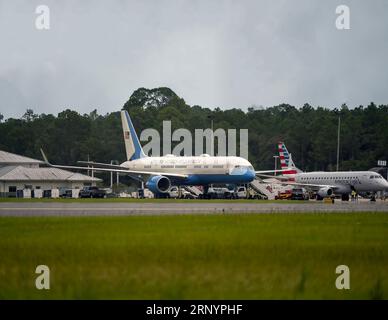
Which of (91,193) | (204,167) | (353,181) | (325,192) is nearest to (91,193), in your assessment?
(91,193)

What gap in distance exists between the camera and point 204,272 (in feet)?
60.8

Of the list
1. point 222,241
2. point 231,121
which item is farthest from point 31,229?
point 231,121

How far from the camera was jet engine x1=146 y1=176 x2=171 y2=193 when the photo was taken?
282ft

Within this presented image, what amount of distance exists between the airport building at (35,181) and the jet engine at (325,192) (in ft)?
107

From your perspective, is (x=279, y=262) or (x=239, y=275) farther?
(x=279, y=262)

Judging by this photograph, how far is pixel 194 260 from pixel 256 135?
494 feet

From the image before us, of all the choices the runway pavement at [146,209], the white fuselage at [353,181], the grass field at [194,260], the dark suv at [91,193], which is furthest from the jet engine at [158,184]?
the grass field at [194,260]

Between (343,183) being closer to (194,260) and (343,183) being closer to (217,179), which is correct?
(217,179)

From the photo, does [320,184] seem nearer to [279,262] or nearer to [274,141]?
[274,141]

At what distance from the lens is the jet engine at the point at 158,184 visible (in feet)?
282

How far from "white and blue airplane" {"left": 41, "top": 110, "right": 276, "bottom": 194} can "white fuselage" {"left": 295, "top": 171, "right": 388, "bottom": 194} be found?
342 inches
